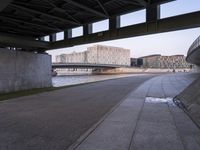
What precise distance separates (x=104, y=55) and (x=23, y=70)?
11811 cm

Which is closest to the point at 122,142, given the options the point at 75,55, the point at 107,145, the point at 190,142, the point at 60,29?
the point at 107,145

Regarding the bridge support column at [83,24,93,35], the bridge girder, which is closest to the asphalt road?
the bridge girder

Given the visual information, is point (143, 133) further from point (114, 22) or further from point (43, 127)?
point (114, 22)

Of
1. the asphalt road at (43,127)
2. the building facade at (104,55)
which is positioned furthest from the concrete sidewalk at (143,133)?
the building facade at (104,55)

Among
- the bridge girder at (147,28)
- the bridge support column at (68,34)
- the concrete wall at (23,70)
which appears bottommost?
the concrete wall at (23,70)

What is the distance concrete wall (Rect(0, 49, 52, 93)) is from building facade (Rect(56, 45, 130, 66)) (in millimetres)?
106122

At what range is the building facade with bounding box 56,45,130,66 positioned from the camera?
140875 mm

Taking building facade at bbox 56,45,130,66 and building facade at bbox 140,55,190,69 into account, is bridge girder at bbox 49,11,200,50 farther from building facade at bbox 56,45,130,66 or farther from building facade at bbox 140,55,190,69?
building facade at bbox 140,55,190,69

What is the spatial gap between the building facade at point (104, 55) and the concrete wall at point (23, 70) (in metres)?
106

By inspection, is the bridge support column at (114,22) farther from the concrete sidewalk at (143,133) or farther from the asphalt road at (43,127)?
the concrete sidewalk at (143,133)

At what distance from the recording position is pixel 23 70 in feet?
87.2

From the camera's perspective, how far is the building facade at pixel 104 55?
140875 mm

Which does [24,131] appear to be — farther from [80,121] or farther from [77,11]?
[77,11]

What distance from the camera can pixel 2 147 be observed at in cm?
621
